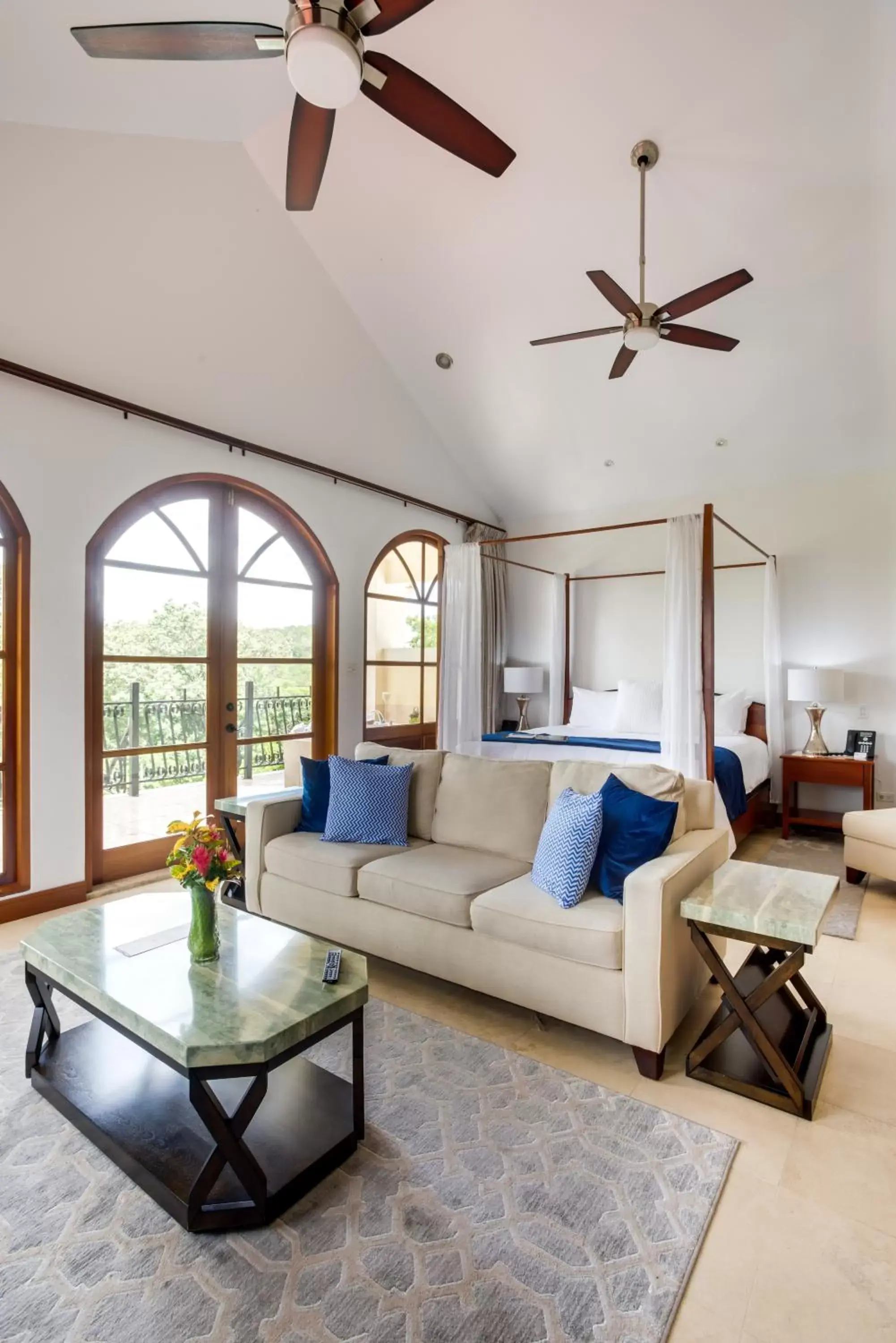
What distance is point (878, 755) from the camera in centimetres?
520

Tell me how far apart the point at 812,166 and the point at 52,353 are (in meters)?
3.97

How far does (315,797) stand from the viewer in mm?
3410

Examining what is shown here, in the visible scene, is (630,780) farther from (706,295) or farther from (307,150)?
(307,150)

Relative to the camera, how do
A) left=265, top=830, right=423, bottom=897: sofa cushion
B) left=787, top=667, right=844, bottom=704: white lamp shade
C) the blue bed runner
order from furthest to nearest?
left=787, top=667, right=844, bottom=704: white lamp shade
the blue bed runner
left=265, top=830, right=423, bottom=897: sofa cushion

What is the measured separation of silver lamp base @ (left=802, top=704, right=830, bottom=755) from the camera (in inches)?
201

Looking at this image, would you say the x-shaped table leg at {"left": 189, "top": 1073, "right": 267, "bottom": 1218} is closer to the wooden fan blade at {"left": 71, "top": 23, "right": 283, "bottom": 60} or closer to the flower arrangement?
the flower arrangement

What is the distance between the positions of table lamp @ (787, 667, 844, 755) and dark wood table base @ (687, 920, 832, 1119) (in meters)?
3.03

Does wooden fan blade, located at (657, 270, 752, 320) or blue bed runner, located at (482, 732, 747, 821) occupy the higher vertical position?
wooden fan blade, located at (657, 270, 752, 320)

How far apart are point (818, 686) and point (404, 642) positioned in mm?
3296

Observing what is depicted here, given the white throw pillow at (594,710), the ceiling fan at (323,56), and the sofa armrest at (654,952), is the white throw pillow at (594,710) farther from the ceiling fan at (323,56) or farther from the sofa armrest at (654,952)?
the ceiling fan at (323,56)

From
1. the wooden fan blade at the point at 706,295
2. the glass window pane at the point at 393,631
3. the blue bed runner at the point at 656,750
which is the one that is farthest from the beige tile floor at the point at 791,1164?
the glass window pane at the point at 393,631

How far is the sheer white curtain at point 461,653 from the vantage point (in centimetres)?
514

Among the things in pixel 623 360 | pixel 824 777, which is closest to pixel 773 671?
pixel 824 777

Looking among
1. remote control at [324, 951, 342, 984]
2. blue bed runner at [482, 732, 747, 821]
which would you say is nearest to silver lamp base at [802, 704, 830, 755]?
blue bed runner at [482, 732, 747, 821]
